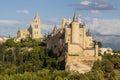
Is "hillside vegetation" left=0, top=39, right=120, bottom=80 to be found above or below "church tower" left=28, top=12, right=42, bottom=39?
below

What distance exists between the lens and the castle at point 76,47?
59.6 meters

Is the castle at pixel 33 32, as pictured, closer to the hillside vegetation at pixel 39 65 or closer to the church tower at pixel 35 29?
the church tower at pixel 35 29

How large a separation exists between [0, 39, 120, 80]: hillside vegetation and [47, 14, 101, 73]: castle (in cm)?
98

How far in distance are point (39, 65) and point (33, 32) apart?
2475 cm

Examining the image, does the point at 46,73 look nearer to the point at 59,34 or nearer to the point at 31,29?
the point at 59,34

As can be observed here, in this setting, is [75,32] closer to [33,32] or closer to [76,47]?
[76,47]

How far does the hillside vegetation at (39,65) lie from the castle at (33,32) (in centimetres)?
974

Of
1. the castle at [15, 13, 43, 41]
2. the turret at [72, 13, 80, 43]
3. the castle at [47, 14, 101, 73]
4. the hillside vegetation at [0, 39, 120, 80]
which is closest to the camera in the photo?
the hillside vegetation at [0, 39, 120, 80]

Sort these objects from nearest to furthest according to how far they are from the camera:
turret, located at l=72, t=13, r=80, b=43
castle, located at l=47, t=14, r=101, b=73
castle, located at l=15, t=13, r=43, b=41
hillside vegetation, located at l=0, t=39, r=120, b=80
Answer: hillside vegetation, located at l=0, t=39, r=120, b=80 < castle, located at l=47, t=14, r=101, b=73 < turret, located at l=72, t=13, r=80, b=43 < castle, located at l=15, t=13, r=43, b=41

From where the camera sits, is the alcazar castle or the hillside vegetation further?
the alcazar castle

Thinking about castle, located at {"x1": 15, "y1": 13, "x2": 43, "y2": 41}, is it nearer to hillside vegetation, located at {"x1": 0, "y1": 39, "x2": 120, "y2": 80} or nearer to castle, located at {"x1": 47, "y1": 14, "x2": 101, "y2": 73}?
hillside vegetation, located at {"x1": 0, "y1": 39, "x2": 120, "y2": 80}

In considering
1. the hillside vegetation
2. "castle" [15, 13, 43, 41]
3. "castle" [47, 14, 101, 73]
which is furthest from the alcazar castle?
"castle" [15, 13, 43, 41]

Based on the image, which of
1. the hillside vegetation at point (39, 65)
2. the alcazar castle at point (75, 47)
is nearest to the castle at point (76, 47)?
the alcazar castle at point (75, 47)

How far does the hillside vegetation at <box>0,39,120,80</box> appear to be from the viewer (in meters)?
57.3
